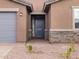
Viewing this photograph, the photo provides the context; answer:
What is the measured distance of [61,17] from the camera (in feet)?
69.2

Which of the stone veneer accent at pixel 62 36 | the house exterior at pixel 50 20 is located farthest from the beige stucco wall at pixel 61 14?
the stone veneer accent at pixel 62 36

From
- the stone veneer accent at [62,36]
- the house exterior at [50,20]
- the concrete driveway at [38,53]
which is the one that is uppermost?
the house exterior at [50,20]

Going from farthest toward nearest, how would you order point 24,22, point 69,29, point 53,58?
point 24,22, point 69,29, point 53,58

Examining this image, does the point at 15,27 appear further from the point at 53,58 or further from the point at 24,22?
the point at 53,58

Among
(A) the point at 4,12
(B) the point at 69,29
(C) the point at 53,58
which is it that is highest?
(A) the point at 4,12

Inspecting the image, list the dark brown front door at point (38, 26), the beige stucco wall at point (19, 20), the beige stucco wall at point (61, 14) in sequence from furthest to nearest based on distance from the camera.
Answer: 1. the dark brown front door at point (38, 26)
2. the beige stucco wall at point (19, 20)
3. the beige stucco wall at point (61, 14)

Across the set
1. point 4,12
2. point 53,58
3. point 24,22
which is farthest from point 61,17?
point 53,58

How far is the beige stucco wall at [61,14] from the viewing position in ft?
69.1

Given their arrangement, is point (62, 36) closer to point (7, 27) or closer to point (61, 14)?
point (61, 14)

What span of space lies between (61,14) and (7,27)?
512 centimetres

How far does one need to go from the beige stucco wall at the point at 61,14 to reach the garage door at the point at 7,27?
373cm

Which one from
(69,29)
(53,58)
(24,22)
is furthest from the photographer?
(24,22)

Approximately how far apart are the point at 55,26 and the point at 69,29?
1.21 metres

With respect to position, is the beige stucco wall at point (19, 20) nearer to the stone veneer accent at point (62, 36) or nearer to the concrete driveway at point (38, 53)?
the stone veneer accent at point (62, 36)
